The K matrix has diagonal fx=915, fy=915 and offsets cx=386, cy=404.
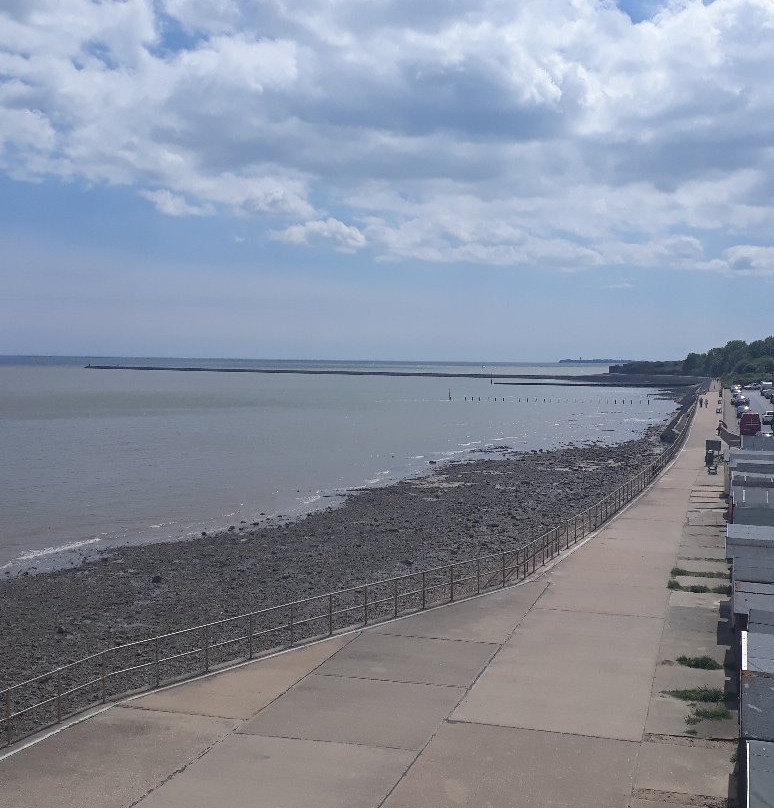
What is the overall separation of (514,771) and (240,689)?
4.17 meters

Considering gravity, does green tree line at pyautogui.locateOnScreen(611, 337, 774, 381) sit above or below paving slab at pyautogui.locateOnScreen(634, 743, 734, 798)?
above

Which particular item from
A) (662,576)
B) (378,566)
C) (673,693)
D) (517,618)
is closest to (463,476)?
(378,566)

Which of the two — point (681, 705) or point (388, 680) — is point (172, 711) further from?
point (681, 705)

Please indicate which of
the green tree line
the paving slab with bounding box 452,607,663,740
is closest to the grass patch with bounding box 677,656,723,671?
the paving slab with bounding box 452,607,663,740

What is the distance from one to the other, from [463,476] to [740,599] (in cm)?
3621

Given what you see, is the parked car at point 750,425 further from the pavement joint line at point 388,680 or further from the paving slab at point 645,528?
the pavement joint line at point 388,680

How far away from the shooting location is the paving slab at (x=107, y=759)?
30.4 ft

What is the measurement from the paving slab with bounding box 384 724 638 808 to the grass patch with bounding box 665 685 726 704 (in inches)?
68.0

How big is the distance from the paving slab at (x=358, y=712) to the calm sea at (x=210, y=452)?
18.3 metres

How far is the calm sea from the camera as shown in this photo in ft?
117

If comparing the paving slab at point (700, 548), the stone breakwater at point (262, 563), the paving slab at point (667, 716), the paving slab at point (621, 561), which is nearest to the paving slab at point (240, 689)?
the paving slab at point (667, 716)

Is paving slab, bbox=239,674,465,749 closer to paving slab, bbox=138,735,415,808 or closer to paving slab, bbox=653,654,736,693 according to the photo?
paving slab, bbox=138,735,415,808

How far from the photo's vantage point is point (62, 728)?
432 inches

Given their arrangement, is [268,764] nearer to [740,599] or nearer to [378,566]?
[740,599]
